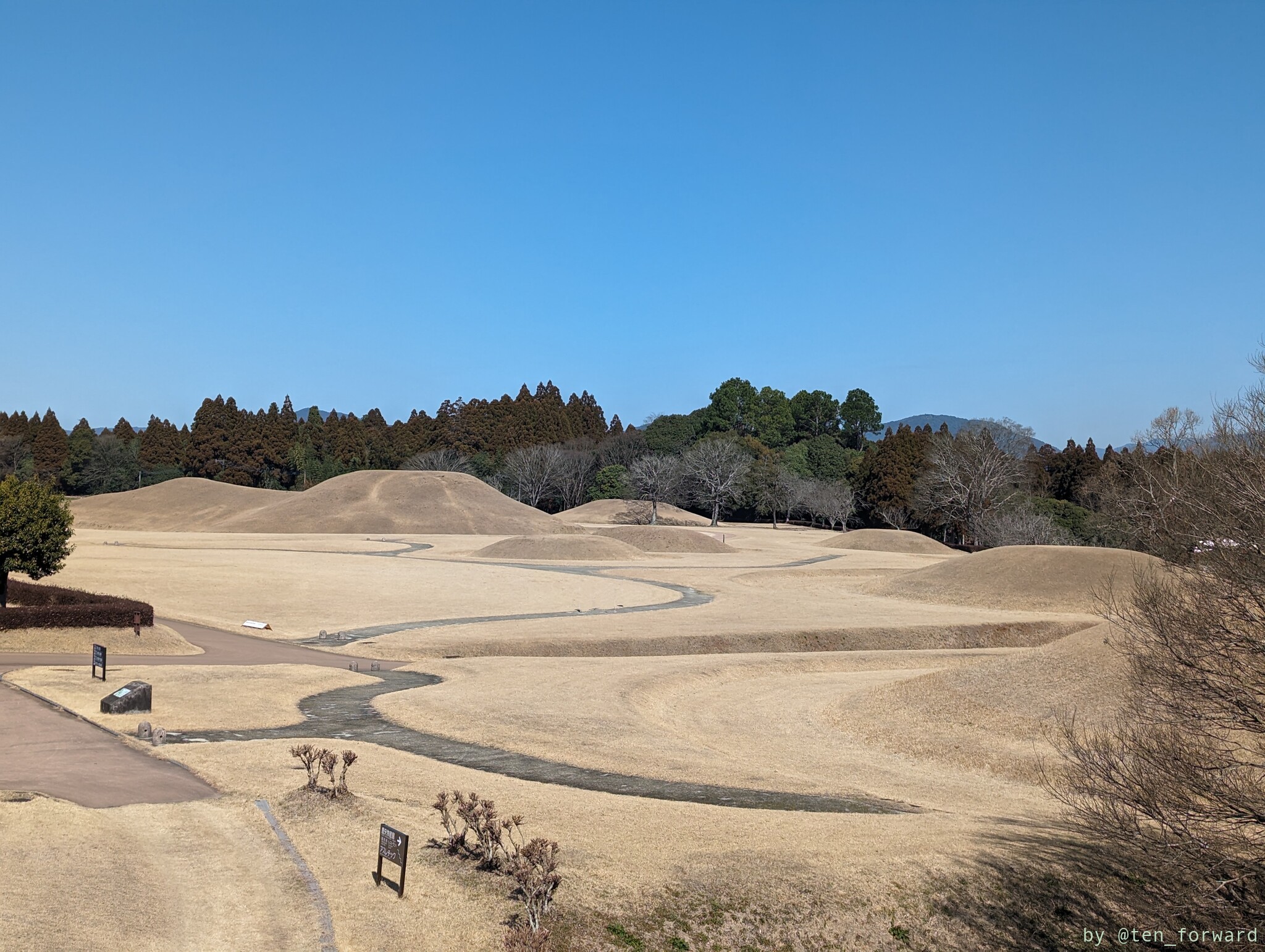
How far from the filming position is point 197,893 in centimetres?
1166

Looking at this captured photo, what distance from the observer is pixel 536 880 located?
11.4 m

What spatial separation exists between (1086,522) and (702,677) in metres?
69.8

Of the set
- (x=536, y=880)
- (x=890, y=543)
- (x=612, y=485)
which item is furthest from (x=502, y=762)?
(x=612, y=485)

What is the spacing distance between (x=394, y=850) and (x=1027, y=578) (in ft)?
150

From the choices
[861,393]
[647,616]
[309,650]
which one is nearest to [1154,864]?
[309,650]

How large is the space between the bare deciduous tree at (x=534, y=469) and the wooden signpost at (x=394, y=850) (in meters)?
131

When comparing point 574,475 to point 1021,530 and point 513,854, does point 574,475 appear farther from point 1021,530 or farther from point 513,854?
point 513,854

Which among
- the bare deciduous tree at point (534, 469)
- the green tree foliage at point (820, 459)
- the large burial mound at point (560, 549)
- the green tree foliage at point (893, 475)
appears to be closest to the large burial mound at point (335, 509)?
the bare deciduous tree at point (534, 469)

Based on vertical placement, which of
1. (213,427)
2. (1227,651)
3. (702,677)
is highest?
(213,427)

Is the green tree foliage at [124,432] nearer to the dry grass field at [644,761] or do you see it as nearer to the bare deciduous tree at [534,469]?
the bare deciduous tree at [534,469]

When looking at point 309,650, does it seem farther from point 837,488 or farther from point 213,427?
point 213,427

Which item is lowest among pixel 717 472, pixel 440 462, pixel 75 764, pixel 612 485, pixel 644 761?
pixel 644 761

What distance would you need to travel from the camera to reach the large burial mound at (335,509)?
104 m

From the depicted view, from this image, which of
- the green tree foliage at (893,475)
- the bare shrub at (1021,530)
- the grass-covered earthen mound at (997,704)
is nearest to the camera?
the grass-covered earthen mound at (997,704)
